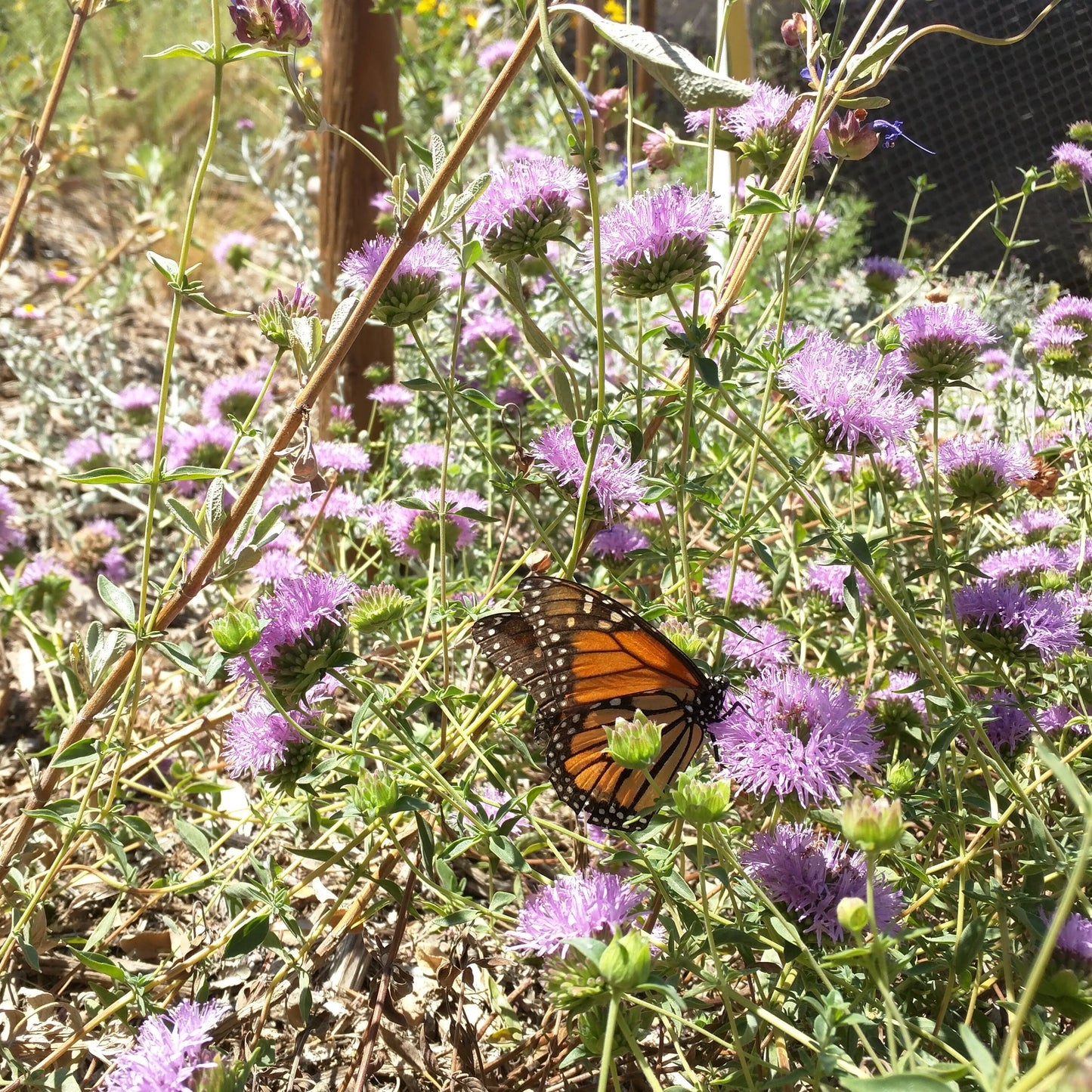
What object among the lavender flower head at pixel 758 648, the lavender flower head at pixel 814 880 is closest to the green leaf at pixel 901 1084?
the lavender flower head at pixel 814 880

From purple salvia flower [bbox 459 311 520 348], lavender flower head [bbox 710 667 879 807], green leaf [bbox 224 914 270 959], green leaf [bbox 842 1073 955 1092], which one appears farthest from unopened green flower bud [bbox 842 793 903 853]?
purple salvia flower [bbox 459 311 520 348]

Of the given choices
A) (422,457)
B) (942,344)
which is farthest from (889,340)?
(422,457)

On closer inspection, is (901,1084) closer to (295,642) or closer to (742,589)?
(295,642)

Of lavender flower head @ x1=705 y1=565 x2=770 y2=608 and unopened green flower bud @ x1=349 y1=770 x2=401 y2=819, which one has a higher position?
unopened green flower bud @ x1=349 y1=770 x2=401 y2=819

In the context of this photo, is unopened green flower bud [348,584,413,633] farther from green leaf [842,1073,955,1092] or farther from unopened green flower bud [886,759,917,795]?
green leaf [842,1073,955,1092]

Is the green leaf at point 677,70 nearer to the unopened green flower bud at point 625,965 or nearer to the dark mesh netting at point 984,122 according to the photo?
the unopened green flower bud at point 625,965

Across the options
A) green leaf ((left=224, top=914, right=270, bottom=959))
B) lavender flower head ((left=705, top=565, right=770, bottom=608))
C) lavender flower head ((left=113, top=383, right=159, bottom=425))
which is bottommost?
lavender flower head ((left=113, top=383, right=159, bottom=425))

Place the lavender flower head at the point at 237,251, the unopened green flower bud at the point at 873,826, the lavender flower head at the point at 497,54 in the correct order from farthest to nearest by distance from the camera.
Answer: the lavender flower head at the point at 497,54 < the lavender flower head at the point at 237,251 < the unopened green flower bud at the point at 873,826

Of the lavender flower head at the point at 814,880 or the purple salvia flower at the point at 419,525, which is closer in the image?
the lavender flower head at the point at 814,880
